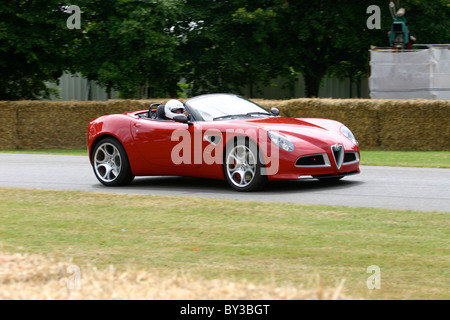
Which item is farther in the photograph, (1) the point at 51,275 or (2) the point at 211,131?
(2) the point at 211,131

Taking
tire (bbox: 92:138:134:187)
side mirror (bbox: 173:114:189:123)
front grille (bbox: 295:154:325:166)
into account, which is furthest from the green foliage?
front grille (bbox: 295:154:325:166)

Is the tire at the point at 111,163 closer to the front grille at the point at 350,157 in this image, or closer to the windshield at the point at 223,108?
the windshield at the point at 223,108

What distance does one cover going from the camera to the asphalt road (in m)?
8.91

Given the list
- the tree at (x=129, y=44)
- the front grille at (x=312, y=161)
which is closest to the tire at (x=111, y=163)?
the front grille at (x=312, y=161)

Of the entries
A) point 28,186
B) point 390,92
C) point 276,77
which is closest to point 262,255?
point 28,186

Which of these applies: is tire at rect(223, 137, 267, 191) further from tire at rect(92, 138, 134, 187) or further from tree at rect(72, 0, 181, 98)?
tree at rect(72, 0, 181, 98)

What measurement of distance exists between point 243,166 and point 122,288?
218 inches

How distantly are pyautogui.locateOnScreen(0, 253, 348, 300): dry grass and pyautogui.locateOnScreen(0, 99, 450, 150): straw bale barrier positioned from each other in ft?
44.8

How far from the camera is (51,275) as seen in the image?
489 centimetres

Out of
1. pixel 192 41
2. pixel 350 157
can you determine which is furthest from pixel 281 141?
pixel 192 41

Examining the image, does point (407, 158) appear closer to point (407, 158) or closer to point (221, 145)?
point (407, 158)

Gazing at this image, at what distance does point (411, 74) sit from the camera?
19.9 m

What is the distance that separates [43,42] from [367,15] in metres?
11.1
